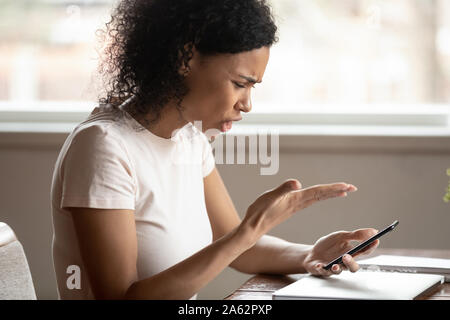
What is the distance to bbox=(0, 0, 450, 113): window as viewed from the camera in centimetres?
266

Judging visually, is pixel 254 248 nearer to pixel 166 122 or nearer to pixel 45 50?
pixel 166 122

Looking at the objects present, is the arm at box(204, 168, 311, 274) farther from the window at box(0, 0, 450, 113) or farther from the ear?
the window at box(0, 0, 450, 113)

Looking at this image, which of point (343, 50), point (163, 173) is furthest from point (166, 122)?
point (343, 50)

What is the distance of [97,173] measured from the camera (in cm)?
118

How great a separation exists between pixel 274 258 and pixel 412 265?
28cm

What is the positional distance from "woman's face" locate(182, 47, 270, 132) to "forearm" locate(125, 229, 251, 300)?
275 mm

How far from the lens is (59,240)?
4.22 ft

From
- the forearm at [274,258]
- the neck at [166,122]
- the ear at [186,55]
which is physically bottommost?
the forearm at [274,258]

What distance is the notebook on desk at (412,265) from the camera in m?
1.35

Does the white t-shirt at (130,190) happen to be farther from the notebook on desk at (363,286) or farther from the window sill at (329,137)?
the window sill at (329,137)

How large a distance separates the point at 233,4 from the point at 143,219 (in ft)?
1.39

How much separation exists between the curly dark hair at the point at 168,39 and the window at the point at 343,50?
125cm

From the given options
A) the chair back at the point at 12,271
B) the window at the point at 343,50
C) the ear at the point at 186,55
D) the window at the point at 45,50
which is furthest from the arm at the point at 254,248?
the window at the point at 45,50

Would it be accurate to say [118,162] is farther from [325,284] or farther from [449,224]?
[449,224]
